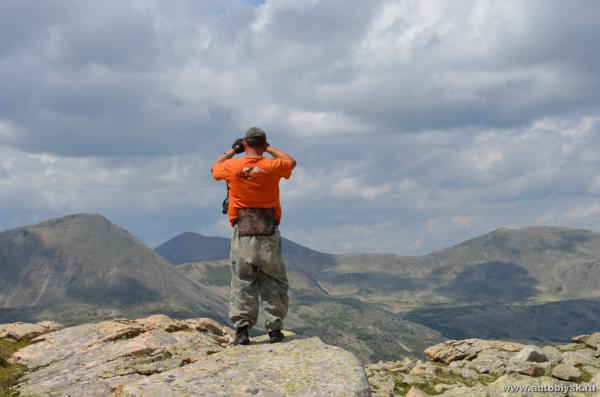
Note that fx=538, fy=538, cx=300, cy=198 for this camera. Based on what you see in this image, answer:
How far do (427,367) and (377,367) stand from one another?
210cm

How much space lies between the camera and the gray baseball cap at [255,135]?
15.9m

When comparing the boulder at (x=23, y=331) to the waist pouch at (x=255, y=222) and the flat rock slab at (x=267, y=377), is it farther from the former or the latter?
the waist pouch at (x=255, y=222)

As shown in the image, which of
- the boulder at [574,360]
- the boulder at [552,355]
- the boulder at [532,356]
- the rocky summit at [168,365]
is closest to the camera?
the rocky summit at [168,365]

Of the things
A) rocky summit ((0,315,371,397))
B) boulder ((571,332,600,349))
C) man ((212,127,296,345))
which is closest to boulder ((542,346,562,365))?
boulder ((571,332,600,349))

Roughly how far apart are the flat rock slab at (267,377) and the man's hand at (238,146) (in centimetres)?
597

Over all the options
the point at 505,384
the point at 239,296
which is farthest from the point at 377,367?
the point at 239,296

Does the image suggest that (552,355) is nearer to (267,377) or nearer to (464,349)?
(464,349)

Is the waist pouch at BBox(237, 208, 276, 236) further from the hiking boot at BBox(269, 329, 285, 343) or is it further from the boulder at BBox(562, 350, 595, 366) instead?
the boulder at BBox(562, 350, 595, 366)

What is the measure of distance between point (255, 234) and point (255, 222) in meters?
0.35

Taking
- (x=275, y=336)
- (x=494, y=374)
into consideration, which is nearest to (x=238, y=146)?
(x=275, y=336)

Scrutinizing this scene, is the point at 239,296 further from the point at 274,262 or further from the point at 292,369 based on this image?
the point at 292,369

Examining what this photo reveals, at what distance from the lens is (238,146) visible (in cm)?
1641

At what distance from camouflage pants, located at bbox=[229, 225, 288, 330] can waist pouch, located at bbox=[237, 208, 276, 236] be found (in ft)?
0.58

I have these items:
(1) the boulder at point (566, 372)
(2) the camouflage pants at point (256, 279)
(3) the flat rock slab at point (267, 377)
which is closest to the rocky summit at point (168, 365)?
(3) the flat rock slab at point (267, 377)
